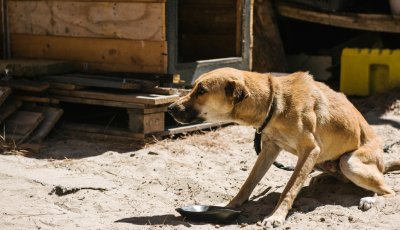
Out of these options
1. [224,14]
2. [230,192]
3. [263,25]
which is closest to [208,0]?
[224,14]

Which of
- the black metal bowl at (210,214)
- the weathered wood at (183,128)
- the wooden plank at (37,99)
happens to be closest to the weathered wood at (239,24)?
the weathered wood at (183,128)

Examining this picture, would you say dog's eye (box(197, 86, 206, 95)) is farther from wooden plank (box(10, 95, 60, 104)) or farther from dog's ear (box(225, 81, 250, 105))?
wooden plank (box(10, 95, 60, 104))

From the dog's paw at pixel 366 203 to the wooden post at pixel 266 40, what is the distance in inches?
198

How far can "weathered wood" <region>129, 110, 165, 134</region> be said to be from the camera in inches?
193

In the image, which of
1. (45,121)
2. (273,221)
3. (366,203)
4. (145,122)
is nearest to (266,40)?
(145,122)

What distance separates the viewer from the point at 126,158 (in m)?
4.44

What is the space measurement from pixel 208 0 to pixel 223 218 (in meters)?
5.12

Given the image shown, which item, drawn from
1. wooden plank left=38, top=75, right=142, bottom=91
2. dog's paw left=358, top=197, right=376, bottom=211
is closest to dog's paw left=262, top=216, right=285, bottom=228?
dog's paw left=358, top=197, right=376, bottom=211

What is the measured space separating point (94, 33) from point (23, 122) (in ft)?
5.10

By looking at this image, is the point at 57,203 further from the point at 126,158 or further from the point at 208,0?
the point at 208,0

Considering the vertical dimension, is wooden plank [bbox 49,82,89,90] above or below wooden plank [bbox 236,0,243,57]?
below

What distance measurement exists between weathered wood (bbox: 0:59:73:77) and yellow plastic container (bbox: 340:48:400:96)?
192 inches

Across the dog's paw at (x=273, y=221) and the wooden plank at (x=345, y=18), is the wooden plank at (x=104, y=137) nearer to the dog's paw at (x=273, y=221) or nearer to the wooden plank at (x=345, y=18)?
the dog's paw at (x=273, y=221)

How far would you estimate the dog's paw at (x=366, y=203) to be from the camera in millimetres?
3156
